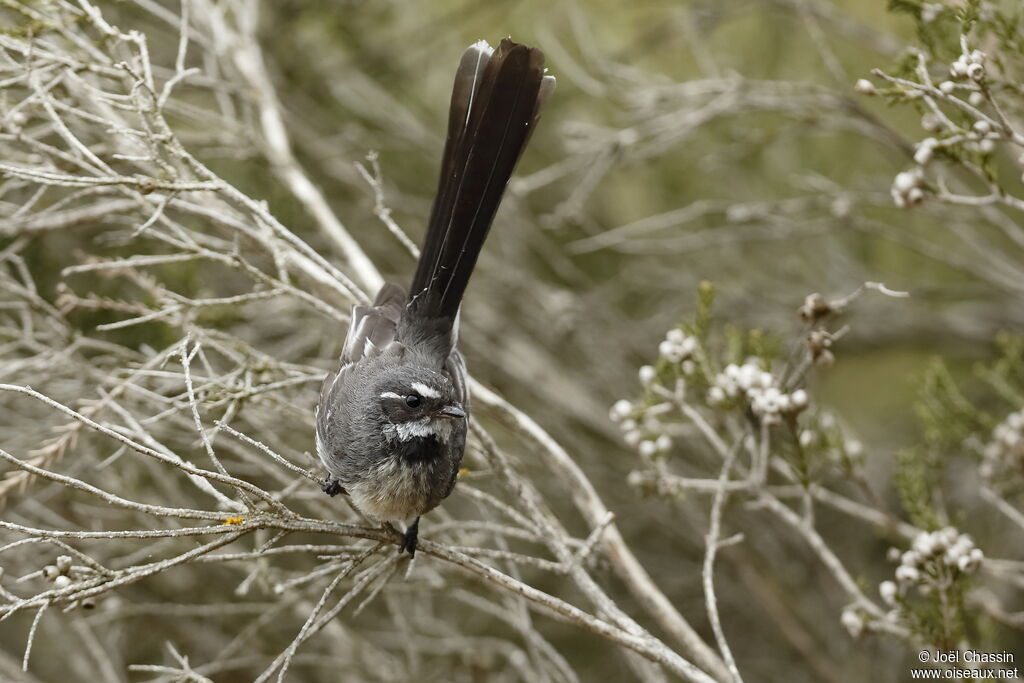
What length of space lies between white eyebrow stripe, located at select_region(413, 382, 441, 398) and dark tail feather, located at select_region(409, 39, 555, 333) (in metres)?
0.42

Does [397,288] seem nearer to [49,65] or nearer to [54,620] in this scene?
[49,65]

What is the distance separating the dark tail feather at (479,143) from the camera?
10.2ft

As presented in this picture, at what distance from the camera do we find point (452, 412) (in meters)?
3.07

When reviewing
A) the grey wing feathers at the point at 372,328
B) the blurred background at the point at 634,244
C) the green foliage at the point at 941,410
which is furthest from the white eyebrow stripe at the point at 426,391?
the green foliage at the point at 941,410

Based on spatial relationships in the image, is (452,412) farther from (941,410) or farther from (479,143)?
(941,410)

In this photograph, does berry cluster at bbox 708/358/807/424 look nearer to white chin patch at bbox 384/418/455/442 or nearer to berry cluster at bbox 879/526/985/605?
berry cluster at bbox 879/526/985/605

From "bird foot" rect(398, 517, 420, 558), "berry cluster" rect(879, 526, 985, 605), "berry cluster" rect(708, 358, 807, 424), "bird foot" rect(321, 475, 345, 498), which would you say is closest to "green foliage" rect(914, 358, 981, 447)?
"berry cluster" rect(879, 526, 985, 605)

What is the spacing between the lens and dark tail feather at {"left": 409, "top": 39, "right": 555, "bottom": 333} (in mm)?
3100

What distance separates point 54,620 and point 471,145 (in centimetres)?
290

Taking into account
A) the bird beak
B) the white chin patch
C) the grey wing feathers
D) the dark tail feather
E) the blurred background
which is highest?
→ the dark tail feather

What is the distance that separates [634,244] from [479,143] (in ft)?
6.75

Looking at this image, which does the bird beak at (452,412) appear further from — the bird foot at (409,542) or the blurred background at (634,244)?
the blurred background at (634,244)

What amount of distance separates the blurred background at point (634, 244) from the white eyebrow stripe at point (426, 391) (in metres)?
1.17

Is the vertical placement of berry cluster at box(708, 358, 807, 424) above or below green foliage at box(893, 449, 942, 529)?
above
